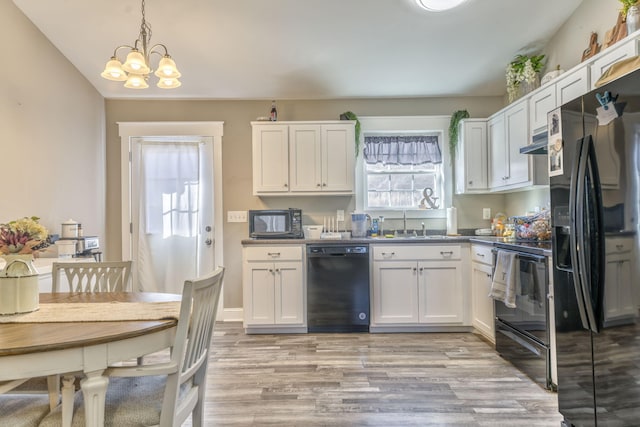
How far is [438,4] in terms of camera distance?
276cm

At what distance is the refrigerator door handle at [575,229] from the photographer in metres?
1.58

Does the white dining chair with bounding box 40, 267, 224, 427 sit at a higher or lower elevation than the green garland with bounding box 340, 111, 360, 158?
lower

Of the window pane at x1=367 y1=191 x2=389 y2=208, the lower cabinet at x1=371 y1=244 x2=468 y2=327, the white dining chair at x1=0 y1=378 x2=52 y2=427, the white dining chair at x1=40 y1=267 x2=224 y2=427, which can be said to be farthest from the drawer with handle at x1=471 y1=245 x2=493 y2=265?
the white dining chair at x1=0 y1=378 x2=52 y2=427

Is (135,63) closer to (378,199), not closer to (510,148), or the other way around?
(378,199)

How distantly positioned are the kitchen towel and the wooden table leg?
8.18 feet

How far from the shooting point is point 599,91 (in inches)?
59.2

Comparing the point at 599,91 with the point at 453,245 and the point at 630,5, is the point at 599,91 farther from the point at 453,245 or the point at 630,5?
the point at 453,245

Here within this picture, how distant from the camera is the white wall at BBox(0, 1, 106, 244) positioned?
9.08ft

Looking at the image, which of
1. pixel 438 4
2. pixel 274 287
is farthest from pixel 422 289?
pixel 438 4

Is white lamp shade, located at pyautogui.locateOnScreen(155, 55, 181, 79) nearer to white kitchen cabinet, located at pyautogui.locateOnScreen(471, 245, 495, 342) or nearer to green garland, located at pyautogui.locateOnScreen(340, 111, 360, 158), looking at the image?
green garland, located at pyautogui.locateOnScreen(340, 111, 360, 158)

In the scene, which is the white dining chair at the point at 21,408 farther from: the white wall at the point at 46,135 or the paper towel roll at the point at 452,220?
the paper towel roll at the point at 452,220

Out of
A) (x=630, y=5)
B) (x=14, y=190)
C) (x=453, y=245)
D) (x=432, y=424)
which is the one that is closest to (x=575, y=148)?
(x=630, y=5)

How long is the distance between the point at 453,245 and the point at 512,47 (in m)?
1.92

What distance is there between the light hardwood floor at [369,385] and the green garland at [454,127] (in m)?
2.01
